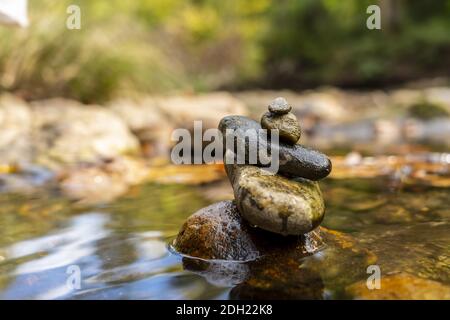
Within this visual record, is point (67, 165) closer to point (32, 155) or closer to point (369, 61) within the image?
point (32, 155)

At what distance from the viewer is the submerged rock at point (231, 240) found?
10.6ft

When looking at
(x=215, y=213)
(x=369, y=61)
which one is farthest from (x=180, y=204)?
(x=369, y=61)

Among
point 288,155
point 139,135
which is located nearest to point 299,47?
point 139,135

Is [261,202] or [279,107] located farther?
[279,107]

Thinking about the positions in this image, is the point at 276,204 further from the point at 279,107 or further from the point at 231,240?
the point at 279,107

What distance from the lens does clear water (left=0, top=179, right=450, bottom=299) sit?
9.25 ft

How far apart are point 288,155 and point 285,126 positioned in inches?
6.9

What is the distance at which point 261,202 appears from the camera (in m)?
3.08

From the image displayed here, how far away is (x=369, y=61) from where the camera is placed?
926 inches

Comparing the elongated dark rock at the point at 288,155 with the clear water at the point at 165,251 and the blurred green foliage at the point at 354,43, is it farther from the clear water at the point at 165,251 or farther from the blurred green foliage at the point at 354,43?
the blurred green foliage at the point at 354,43

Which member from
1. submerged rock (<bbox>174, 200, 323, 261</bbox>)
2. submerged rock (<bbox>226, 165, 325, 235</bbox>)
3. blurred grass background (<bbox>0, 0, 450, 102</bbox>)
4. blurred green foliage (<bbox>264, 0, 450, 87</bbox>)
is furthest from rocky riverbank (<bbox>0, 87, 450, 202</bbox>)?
blurred green foliage (<bbox>264, 0, 450, 87</bbox>)
